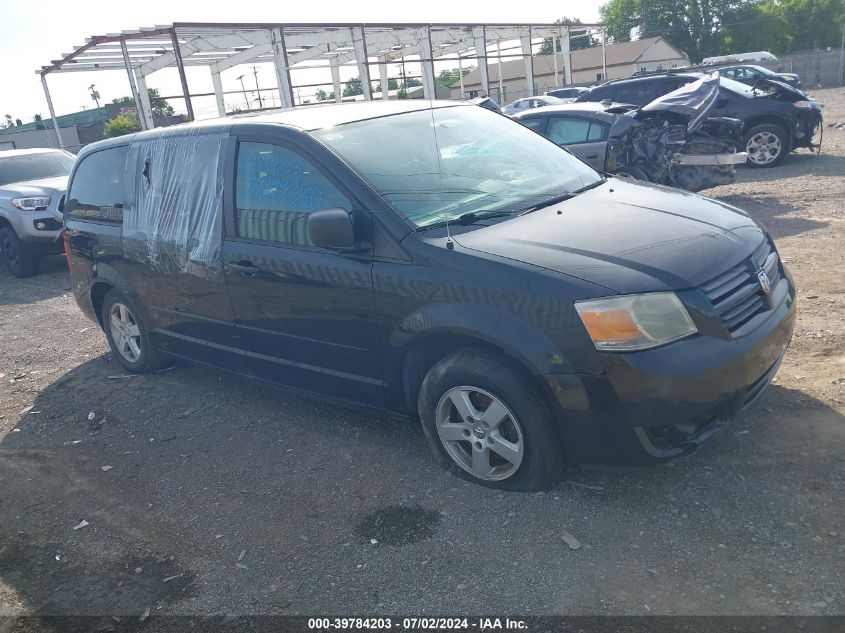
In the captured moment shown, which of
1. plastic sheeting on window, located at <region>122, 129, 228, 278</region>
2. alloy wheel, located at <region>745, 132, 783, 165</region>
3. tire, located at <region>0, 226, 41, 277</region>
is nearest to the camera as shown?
plastic sheeting on window, located at <region>122, 129, 228, 278</region>

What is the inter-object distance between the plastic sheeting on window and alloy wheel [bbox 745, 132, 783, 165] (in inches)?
441

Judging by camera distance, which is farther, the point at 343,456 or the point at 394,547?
the point at 343,456

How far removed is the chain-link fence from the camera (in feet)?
124

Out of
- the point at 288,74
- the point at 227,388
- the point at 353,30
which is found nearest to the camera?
the point at 227,388

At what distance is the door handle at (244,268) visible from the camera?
13.8 ft

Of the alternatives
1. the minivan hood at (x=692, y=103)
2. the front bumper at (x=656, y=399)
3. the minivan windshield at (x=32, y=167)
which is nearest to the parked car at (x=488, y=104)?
the front bumper at (x=656, y=399)

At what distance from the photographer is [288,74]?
18.6 metres

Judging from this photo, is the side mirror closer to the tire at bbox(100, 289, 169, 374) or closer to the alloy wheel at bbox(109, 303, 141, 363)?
the tire at bbox(100, 289, 169, 374)

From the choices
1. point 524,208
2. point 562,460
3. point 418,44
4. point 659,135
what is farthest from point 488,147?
point 418,44

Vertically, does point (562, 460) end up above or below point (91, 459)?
above

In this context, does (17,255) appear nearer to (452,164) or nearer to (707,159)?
(452,164)

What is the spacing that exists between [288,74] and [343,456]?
1640 cm

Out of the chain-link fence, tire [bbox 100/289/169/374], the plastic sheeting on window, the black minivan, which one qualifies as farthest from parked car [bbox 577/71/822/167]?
the chain-link fence

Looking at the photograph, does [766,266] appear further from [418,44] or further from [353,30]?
[418,44]
